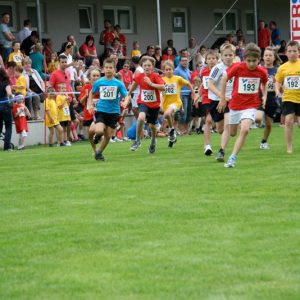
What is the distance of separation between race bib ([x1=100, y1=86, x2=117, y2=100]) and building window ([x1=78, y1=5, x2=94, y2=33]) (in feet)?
57.6

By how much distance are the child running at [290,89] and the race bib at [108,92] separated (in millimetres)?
2823

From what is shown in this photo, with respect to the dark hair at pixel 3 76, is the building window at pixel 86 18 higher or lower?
higher

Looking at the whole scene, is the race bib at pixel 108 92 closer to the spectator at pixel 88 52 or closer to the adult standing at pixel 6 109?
the adult standing at pixel 6 109

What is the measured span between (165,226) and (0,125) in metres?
15.4

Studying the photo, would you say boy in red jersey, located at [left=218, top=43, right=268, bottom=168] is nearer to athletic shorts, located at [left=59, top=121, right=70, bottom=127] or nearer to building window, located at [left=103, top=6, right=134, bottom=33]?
athletic shorts, located at [left=59, top=121, right=70, bottom=127]

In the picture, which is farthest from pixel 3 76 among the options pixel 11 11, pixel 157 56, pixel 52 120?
pixel 11 11

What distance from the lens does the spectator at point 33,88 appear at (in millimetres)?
26111

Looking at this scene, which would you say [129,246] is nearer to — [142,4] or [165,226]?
[165,226]

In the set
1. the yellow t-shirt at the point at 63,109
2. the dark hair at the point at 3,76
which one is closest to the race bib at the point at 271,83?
the dark hair at the point at 3,76

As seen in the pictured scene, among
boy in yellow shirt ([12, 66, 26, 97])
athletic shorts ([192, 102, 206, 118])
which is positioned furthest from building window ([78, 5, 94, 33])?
boy in yellow shirt ([12, 66, 26, 97])

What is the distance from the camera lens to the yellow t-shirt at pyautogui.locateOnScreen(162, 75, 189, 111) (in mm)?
22078

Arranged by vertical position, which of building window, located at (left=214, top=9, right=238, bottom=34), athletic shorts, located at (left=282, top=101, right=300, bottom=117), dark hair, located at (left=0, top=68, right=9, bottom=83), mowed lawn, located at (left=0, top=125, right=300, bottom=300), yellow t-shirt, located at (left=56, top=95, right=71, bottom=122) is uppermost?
building window, located at (left=214, top=9, right=238, bottom=34)

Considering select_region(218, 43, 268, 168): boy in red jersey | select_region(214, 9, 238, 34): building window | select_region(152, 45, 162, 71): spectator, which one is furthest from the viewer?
select_region(214, 9, 238, 34): building window

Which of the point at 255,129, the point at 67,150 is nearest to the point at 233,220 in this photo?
the point at 67,150
